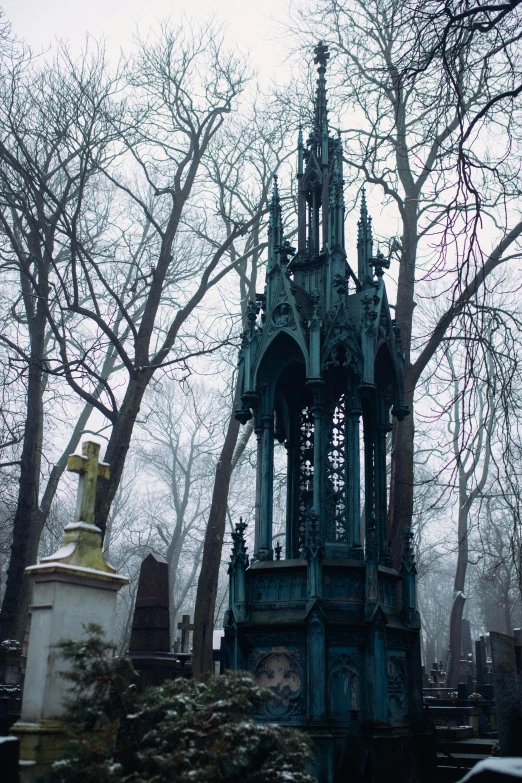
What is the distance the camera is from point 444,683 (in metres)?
26.1

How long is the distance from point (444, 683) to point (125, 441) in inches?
704

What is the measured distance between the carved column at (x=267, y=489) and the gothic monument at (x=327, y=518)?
14 mm

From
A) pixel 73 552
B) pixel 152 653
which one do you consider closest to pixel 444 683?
pixel 152 653

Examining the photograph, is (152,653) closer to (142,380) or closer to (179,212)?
(142,380)

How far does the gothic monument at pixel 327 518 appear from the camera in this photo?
7.63 m

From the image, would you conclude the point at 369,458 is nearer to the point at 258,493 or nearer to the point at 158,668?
the point at 258,493

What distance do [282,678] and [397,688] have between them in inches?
51.1

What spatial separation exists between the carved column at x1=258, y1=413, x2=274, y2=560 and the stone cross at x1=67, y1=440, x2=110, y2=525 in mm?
2680

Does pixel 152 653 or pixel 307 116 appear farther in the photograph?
pixel 307 116

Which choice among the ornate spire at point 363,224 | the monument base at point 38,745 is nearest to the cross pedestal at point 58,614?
the monument base at point 38,745

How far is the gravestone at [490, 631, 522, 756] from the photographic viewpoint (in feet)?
24.9

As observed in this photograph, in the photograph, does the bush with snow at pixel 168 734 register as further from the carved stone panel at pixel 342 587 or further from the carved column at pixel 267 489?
the carved column at pixel 267 489

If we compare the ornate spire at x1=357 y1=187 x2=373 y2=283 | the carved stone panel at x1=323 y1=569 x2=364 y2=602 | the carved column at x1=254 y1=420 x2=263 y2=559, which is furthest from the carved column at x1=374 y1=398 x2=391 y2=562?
the ornate spire at x1=357 y1=187 x2=373 y2=283

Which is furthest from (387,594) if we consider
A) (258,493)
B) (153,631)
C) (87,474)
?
(153,631)
